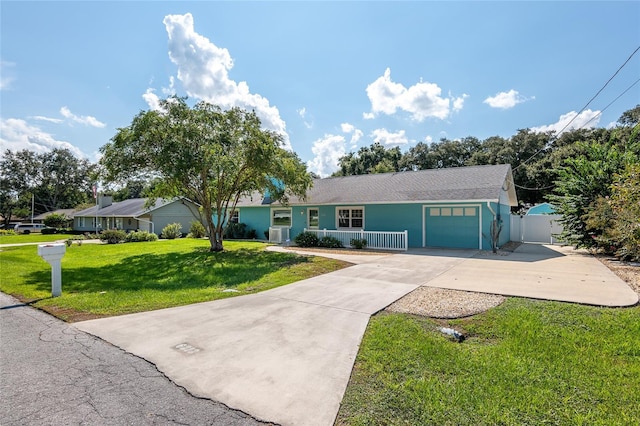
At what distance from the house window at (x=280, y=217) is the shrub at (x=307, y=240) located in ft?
10.7

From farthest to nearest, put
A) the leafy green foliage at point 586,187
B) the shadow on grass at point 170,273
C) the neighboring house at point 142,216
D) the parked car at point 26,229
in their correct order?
the parked car at point 26,229 → the neighboring house at point 142,216 → the leafy green foliage at point 586,187 → the shadow on grass at point 170,273

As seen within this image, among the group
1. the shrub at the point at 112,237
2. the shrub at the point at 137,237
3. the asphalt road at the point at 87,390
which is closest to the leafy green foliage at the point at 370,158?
the shrub at the point at 137,237

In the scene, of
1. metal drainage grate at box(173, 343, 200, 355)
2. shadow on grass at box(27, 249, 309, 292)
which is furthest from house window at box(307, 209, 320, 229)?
metal drainage grate at box(173, 343, 200, 355)

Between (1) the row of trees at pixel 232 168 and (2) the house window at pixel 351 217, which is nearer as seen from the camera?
(1) the row of trees at pixel 232 168

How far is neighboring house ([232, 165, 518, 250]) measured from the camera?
559 inches

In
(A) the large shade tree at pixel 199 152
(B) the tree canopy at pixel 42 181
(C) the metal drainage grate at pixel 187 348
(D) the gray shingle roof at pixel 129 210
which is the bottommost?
(C) the metal drainage grate at pixel 187 348

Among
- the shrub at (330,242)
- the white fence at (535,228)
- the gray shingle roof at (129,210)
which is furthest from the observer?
the gray shingle roof at (129,210)

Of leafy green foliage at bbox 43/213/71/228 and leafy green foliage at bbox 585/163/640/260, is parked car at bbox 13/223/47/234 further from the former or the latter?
leafy green foliage at bbox 585/163/640/260

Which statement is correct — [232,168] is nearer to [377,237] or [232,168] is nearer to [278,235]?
[278,235]

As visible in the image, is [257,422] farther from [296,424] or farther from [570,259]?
[570,259]

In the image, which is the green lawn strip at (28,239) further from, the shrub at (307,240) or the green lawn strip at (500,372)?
the green lawn strip at (500,372)

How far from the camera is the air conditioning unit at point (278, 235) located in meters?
18.8

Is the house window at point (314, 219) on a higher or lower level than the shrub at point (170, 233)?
higher

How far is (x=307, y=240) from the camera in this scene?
16.5m
